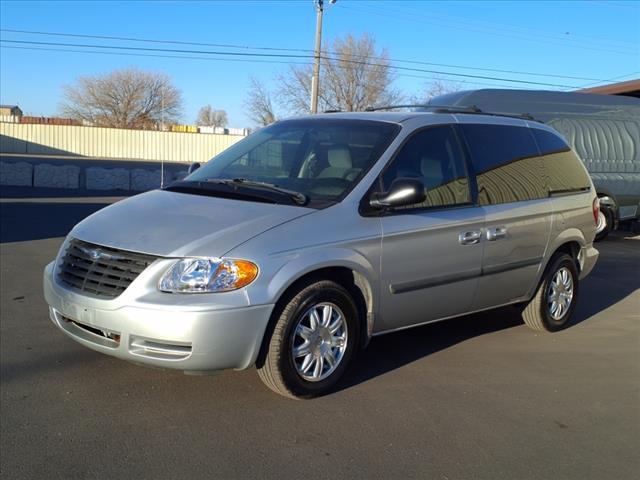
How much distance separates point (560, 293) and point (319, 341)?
3.10 meters

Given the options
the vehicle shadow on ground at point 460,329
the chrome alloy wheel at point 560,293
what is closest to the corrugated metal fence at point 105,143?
the vehicle shadow on ground at point 460,329

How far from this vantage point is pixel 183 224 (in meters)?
4.22

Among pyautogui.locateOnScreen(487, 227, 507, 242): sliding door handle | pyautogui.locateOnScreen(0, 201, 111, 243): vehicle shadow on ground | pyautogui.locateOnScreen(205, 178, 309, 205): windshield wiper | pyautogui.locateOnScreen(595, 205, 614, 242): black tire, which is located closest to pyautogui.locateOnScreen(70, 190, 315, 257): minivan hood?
pyautogui.locateOnScreen(205, 178, 309, 205): windshield wiper

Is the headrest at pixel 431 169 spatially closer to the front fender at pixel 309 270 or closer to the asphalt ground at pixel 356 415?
the front fender at pixel 309 270

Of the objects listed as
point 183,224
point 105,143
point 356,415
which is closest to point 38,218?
point 183,224

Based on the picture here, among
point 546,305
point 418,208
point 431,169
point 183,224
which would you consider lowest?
point 546,305

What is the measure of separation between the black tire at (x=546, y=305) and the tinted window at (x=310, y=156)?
2.29 metres

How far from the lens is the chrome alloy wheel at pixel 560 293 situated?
639 centimetres

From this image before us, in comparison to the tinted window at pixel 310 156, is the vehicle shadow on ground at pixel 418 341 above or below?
below

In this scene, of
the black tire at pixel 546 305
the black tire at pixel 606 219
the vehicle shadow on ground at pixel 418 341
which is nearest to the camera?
the vehicle shadow on ground at pixel 418 341

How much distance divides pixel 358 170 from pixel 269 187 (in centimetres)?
64

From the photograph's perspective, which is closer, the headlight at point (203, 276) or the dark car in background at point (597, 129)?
the headlight at point (203, 276)

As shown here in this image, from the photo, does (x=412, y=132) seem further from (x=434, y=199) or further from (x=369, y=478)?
(x=369, y=478)

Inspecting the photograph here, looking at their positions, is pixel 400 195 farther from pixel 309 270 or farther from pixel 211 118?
pixel 211 118
